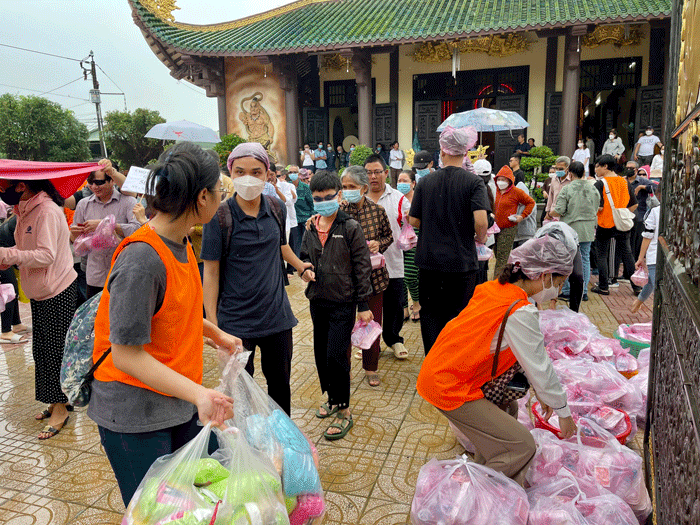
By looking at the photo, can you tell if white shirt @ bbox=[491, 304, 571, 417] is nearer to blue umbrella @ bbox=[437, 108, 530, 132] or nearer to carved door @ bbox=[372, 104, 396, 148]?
blue umbrella @ bbox=[437, 108, 530, 132]

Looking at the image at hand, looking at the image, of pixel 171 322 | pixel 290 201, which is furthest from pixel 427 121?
pixel 171 322

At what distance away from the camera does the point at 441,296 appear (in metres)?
3.55

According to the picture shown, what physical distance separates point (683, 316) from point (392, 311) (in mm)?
3111

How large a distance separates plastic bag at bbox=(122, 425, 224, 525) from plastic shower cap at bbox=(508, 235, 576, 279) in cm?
149

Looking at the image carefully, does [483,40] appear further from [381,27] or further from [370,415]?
[370,415]

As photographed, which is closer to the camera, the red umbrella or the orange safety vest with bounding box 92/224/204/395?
the orange safety vest with bounding box 92/224/204/395

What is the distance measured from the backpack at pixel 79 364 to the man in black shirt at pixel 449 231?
2263mm

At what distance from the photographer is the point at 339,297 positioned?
121 inches

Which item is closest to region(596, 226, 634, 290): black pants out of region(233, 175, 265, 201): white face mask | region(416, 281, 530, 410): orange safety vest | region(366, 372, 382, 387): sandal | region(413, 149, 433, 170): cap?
region(413, 149, 433, 170): cap

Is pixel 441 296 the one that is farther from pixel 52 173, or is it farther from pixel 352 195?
pixel 52 173

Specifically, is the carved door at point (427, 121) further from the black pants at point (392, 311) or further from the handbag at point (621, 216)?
the black pants at point (392, 311)

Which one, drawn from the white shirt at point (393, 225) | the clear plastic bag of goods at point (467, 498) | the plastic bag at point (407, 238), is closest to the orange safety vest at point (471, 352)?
the clear plastic bag of goods at point (467, 498)

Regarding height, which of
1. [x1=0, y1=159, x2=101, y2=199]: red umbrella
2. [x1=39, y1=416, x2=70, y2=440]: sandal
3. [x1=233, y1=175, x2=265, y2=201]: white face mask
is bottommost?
[x1=39, y1=416, x2=70, y2=440]: sandal

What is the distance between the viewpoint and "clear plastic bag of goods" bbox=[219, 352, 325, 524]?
1.65 meters
